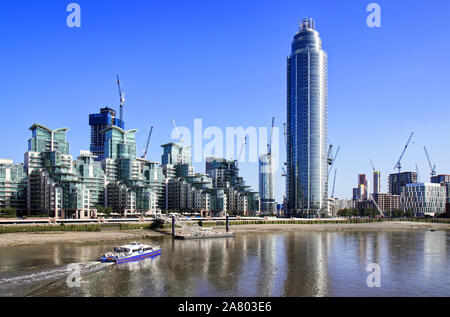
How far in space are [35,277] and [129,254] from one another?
834 inches

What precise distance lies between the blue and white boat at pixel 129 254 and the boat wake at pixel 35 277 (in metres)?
3.85

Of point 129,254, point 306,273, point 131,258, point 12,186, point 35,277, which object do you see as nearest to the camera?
point 35,277

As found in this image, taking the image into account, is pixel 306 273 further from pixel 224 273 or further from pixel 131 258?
pixel 131 258

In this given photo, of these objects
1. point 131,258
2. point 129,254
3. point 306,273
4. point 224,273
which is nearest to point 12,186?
point 129,254

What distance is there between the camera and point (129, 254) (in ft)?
238

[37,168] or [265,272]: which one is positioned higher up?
[37,168]

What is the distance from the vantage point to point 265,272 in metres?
63.4

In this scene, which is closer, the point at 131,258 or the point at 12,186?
the point at 131,258

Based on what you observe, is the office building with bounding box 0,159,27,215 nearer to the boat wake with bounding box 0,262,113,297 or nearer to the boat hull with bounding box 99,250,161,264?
the boat hull with bounding box 99,250,161,264

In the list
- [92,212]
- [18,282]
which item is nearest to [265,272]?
[18,282]
